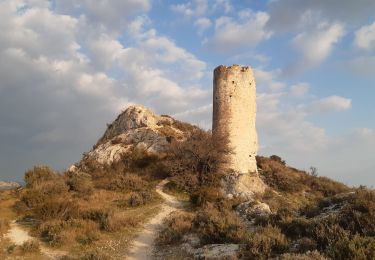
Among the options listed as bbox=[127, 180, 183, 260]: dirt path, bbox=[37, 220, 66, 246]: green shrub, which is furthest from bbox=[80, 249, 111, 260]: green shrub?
bbox=[37, 220, 66, 246]: green shrub

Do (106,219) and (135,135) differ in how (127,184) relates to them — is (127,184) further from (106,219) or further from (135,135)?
(135,135)

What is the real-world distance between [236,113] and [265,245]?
17.8 metres

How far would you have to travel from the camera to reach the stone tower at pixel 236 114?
27.5m

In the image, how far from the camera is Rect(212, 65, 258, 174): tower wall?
27.6 m

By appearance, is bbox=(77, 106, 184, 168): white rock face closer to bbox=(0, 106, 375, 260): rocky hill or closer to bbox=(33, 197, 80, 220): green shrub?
bbox=(0, 106, 375, 260): rocky hill

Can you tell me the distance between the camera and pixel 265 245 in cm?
1046

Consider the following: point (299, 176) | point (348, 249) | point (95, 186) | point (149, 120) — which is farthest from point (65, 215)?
point (299, 176)

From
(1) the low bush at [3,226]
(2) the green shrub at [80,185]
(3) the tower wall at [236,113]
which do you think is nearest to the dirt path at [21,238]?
(1) the low bush at [3,226]

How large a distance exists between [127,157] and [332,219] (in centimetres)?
2164

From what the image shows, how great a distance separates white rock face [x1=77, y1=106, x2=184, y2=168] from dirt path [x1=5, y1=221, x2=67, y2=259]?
14.6 metres

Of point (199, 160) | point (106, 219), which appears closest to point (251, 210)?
point (106, 219)

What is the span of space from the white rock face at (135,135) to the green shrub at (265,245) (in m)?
20.6

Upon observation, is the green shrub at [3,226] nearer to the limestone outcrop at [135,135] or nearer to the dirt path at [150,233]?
the dirt path at [150,233]

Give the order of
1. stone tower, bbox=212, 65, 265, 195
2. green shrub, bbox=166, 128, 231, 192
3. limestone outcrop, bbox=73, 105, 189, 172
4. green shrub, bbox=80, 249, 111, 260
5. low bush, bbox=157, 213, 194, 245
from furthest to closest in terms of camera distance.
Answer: limestone outcrop, bbox=73, 105, 189, 172 → stone tower, bbox=212, 65, 265, 195 → green shrub, bbox=166, 128, 231, 192 → low bush, bbox=157, 213, 194, 245 → green shrub, bbox=80, 249, 111, 260
